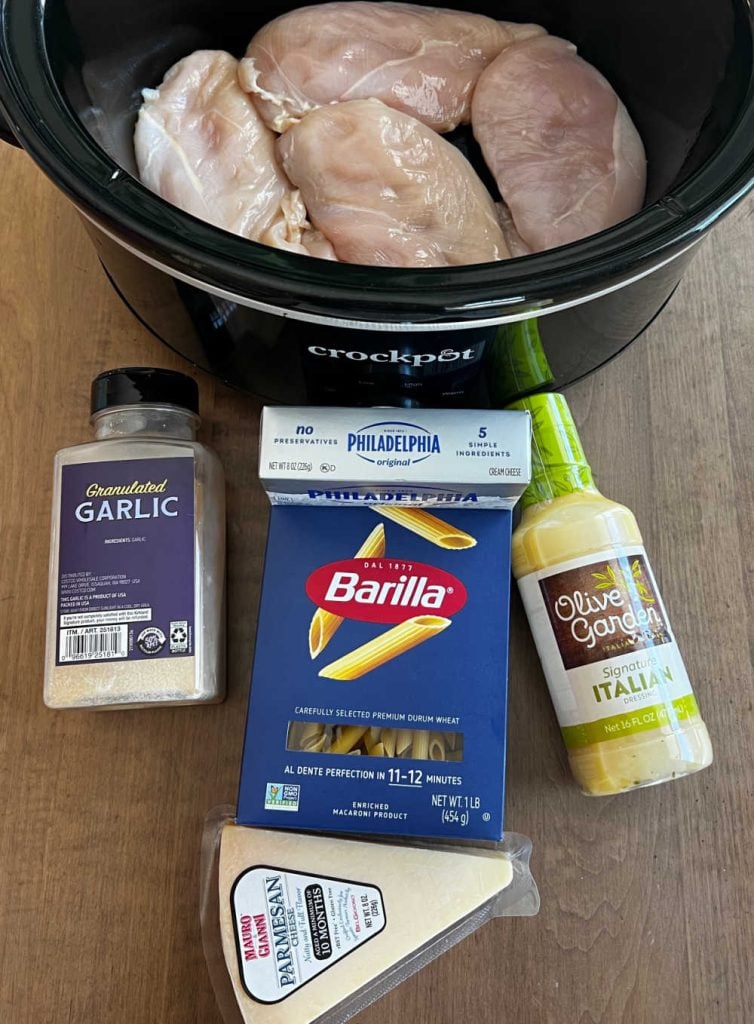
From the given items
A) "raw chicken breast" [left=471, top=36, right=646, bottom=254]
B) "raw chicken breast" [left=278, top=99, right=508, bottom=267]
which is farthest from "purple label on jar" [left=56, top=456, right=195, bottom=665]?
"raw chicken breast" [left=471, top=36, right=646, bottom=254]

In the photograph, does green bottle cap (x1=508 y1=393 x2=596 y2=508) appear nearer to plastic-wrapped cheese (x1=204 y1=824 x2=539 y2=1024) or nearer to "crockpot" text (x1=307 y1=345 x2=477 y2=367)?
"crockpot" text (x1=307 y1=345 x2=477 y2=367)

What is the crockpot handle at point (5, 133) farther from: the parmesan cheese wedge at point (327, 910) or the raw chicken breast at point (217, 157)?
the parmesan cheese wedge at point (327, 910)

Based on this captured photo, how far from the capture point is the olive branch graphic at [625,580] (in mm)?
575

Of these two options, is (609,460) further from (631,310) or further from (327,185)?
(327,185)


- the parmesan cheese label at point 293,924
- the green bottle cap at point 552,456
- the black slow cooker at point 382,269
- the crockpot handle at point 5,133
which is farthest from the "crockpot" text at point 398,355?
the parmesan cheese label at point 293,924

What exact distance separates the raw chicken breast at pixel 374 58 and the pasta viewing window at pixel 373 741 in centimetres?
47

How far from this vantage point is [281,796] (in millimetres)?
542

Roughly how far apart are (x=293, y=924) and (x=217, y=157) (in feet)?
1.79

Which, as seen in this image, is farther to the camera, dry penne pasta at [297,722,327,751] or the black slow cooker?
dry penne pasta at [297,722,327,751]

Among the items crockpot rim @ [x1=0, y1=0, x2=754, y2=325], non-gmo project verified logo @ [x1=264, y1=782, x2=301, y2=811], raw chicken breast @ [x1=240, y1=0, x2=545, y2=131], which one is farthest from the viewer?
raw chicken breast @ [x1=240, y1=0, x2=545, y2=131]

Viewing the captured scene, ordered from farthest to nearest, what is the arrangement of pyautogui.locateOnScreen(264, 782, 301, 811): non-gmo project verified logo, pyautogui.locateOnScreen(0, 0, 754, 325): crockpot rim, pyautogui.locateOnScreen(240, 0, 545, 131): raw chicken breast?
pyautogui.locateOnScreen(240, 0, 545, 131): raw chicken breast → pyautogui.locateOnScreen(264, 782, 301, 811): non-gmo project verified logo → pyautogui.locateOnScreen(0, 0, 754, 325): crockpot rim

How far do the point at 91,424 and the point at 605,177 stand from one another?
440 millimetres

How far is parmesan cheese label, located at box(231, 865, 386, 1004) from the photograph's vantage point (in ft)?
1.68

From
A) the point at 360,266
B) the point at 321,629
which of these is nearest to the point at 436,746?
the point at 321,629
